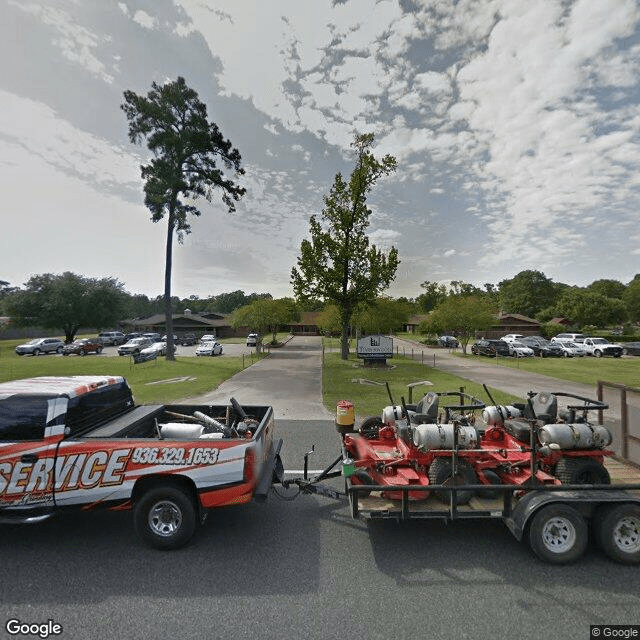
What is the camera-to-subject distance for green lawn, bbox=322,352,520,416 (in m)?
13.4

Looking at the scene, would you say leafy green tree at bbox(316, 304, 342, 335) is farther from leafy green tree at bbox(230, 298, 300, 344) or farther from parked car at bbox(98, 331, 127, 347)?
parked car at bbox(98, 331, 127, 347)

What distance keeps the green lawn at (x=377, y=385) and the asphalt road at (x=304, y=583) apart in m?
7.29

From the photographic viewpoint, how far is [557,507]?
409 centimetres

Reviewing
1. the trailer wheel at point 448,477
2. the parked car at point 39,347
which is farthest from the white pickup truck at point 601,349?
the parked car at point 39,347

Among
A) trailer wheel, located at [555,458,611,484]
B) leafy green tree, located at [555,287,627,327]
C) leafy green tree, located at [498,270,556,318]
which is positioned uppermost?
leafy green tree, located at [498,270,556,318]

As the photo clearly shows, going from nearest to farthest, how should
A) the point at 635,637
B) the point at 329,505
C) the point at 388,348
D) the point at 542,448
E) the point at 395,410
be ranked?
the point at 635,637, the point at 542,448, the point at 329,505, the point at 395,410, the point at 388,348

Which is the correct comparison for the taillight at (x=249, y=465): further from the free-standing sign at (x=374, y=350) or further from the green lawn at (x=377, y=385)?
the free-standing sign at (x=374, y=350)

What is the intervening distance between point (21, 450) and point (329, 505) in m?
4.17

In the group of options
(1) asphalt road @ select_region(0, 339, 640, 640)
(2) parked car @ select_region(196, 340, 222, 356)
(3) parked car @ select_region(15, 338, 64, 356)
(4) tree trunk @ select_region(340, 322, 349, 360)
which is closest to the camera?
(1) asphalt road @ select_region(0, 339, 640, 640)

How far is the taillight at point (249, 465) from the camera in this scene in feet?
14.2

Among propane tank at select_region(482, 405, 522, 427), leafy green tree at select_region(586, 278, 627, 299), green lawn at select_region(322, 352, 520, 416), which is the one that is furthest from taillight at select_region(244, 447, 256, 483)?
leafy green tree at select_region(586, 278, 627, 299)

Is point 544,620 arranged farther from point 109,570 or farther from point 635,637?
point 109,570

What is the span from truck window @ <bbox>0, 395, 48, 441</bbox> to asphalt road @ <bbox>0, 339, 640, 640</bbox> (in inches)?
55.0

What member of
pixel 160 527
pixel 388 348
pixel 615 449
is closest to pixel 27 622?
pixel 160 527
